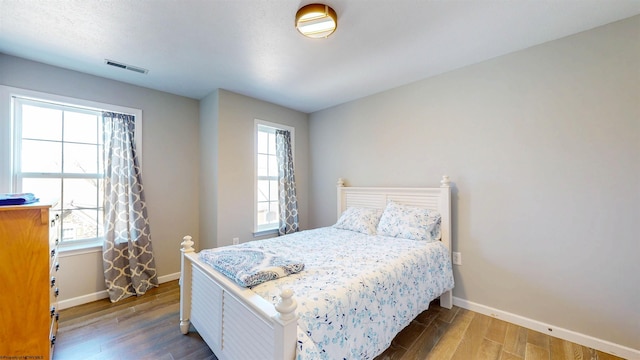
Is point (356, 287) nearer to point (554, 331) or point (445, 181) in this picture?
point (445, 181)

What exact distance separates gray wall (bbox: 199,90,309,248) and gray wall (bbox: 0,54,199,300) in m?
0.21

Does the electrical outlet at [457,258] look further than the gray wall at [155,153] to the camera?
Yes

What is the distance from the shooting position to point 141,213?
9.36ft

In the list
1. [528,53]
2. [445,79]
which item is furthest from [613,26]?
[445,79]

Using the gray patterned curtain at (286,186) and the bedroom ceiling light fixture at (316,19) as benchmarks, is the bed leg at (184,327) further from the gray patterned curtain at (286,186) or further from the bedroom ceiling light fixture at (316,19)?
the bedroom ceiling light fixture at (316,19)

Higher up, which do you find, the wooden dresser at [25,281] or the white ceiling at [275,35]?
the white ceiling at [275,35]

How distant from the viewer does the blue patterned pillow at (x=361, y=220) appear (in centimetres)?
281

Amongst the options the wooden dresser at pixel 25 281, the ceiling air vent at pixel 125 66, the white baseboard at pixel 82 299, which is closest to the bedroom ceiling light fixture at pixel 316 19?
the ceiling air vent at pixel 125 66

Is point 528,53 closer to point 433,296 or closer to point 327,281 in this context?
point 433,296

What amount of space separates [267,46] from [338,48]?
0.61 metres

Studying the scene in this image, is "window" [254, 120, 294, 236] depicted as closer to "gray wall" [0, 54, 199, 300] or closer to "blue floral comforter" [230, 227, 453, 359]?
"gray wall" [0, 54, 199, 300]

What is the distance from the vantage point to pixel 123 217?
2777 mm

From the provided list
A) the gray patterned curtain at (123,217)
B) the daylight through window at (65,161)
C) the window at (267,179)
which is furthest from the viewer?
the window at (267,179)

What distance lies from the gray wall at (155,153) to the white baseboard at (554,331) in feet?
11.2
